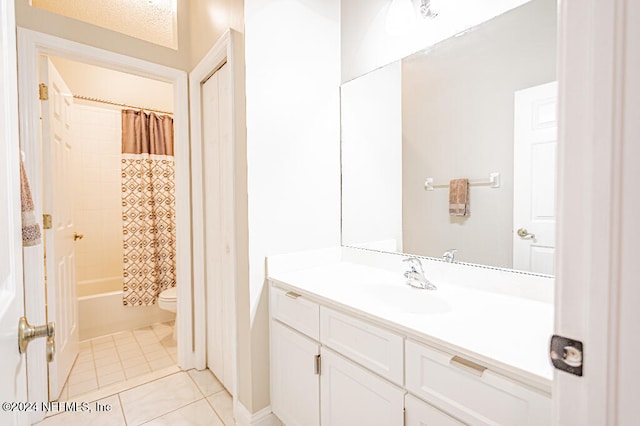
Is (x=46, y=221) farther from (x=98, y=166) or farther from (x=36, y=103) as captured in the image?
(x=98, y=166)

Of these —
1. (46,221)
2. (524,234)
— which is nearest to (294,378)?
(524,234)

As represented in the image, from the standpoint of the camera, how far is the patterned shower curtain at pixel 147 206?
2.91 meters

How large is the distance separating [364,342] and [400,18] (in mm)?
1553

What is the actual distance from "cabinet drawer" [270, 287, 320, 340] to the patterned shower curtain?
197 cm

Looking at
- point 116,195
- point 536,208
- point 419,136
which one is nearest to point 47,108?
point 116,195

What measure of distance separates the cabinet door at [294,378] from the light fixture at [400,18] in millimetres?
1582

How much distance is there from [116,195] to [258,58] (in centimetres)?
256

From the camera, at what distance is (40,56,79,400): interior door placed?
5.70ft

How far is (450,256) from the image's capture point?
1.40 meters

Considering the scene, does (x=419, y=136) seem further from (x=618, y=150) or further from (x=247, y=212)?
(x=618, y=150)

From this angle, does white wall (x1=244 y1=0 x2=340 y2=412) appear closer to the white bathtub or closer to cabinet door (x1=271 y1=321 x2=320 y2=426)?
cabinet door (x1=271 y1=321 x2=320 y2=426)

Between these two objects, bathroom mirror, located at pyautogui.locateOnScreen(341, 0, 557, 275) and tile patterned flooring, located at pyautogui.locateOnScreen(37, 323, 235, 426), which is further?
tile patterned flooring, located at pyautogui.locateOnScreen(37, 323, 235, 426)

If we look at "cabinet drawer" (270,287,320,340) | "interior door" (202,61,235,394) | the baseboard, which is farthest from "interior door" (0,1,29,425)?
the baseboard

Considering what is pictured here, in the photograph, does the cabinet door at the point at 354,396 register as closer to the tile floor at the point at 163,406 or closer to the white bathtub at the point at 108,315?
the tile floor at the point at 163,406
